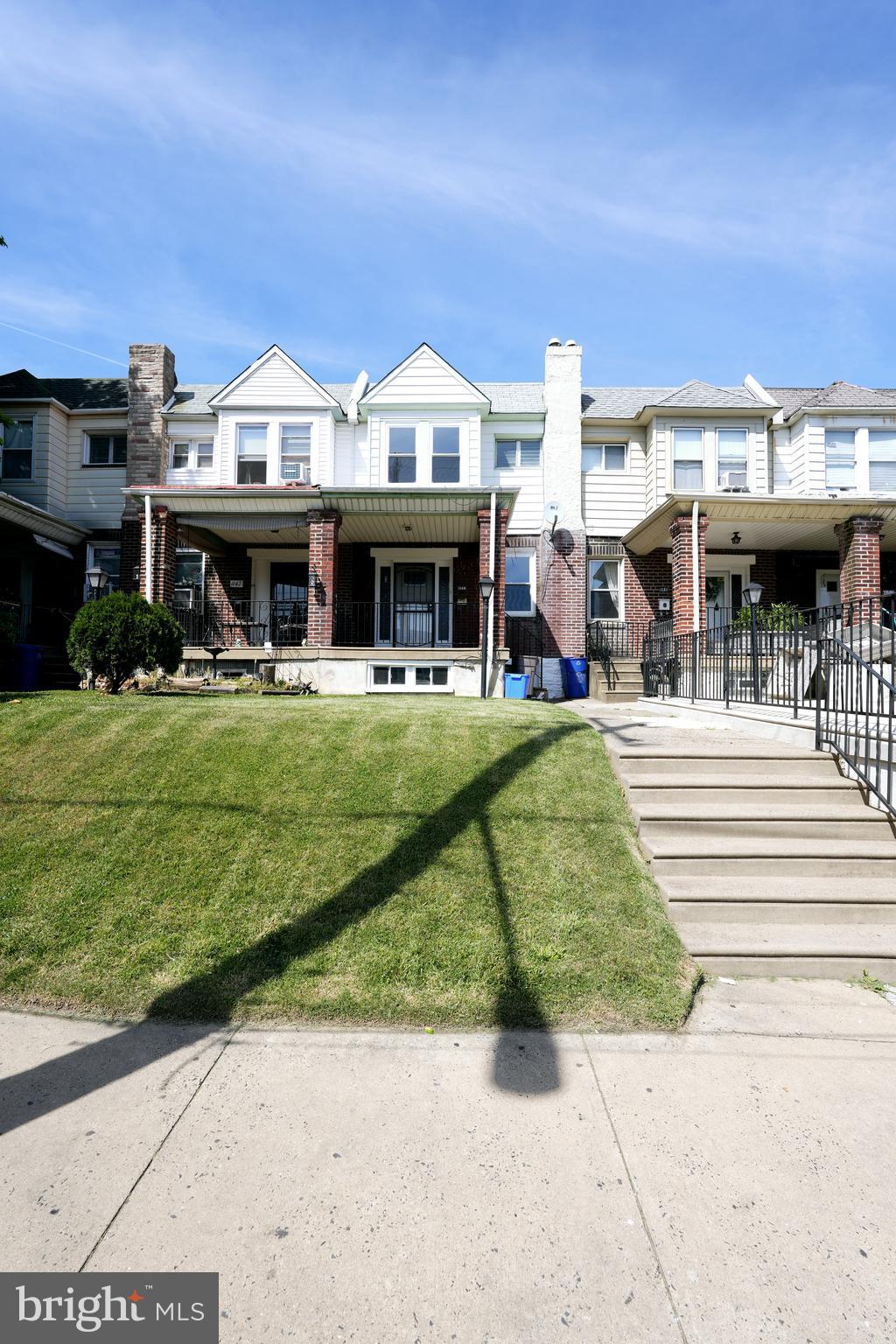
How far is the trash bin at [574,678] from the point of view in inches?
653

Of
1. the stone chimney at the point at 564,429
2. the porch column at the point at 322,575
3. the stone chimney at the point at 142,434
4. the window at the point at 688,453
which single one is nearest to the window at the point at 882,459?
the window at the point at 688,453

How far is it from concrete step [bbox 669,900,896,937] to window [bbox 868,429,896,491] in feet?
55.4

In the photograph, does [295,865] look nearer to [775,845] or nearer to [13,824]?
[13,824]

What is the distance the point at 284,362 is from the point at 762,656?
14.4 meters

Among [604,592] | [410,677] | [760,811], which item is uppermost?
[604,592]

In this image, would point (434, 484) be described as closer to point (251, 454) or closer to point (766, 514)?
point (251, 454)

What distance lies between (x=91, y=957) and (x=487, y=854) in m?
2.65

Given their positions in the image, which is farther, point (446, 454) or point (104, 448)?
point (104, 448)

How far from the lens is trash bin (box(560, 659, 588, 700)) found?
16578mm

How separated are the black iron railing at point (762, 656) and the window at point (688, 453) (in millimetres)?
4675

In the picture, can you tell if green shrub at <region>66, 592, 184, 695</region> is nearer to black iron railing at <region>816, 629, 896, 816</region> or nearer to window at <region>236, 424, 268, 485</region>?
black iron railing at <region>816, 629, 896, 816</region>

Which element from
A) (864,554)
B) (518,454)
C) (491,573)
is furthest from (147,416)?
(864,554)

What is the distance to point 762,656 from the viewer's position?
11.0 m

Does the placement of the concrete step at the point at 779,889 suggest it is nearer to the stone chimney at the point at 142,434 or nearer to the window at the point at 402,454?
the window at the point at 402,454
